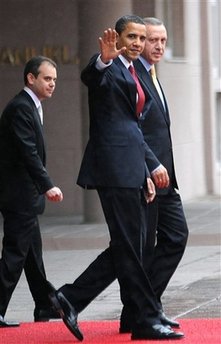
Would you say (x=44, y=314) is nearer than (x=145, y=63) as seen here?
No

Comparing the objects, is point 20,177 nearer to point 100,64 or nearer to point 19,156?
point 19,156

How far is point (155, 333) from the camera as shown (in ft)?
25.9

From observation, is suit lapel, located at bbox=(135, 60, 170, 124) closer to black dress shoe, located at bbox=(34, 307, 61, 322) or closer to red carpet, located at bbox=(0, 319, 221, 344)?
red carpet, located at bbox=(0, 319, 221, 344)

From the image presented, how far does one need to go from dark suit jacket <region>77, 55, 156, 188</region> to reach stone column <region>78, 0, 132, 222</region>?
9379 mm

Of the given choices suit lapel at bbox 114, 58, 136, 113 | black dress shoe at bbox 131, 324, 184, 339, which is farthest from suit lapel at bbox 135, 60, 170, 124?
black dress shoe at bbox 131, 324, 184, 339

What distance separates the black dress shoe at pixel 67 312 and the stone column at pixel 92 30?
9233mm

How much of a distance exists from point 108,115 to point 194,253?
265 inches

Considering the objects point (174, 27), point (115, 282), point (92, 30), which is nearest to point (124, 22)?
point (115, 282)

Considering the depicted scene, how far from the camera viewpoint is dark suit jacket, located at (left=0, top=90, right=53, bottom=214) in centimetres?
882

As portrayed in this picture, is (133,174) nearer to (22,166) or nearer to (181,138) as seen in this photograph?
(22,166)

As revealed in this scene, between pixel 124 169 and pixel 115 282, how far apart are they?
440cm

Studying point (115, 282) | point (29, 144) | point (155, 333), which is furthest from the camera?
point (115, 282)

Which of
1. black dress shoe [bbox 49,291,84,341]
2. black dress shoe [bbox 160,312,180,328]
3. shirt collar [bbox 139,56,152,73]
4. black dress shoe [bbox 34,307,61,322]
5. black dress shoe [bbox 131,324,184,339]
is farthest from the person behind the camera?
black dress shoe [bbox 34,307,61,322]

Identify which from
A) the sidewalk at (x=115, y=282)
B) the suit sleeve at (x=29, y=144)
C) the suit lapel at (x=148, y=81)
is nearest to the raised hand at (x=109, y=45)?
the suit lapel at (x=148, y=81)
